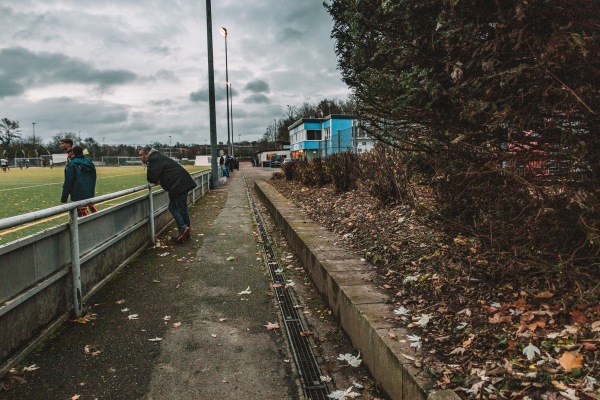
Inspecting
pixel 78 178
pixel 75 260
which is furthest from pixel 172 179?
pixel 75 260

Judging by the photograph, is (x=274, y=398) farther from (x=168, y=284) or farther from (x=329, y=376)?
(x=168, y=284)

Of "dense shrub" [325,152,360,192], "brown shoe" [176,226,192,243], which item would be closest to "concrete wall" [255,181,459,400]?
"brown shoe" [176,226,192,243]

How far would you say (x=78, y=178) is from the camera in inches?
315

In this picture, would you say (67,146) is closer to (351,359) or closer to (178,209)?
(178,209)

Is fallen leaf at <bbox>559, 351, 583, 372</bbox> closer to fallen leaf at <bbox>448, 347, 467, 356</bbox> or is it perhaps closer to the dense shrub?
fallen leaf at <bbox>448, 347, 467, 356</bbox>

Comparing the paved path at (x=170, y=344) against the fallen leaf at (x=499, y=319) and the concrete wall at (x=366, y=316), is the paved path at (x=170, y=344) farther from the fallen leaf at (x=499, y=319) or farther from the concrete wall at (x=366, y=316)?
the fallen leaf at (x=499, y=319)

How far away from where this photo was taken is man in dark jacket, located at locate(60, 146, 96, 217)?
25.8ft

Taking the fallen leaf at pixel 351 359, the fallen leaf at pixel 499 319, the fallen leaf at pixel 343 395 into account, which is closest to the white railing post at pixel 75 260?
the fallen leaf at pixel 351 359

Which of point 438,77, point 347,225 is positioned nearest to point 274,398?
point 438,77

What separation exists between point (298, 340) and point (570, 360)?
90.6 inches

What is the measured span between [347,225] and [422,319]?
388 cm

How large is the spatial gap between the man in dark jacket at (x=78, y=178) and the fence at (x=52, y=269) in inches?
83.9

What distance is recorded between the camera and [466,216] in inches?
142

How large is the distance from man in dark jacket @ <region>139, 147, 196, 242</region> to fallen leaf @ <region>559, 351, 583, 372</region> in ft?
22.8
